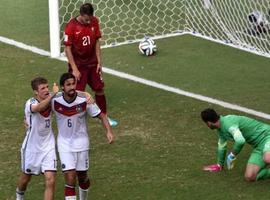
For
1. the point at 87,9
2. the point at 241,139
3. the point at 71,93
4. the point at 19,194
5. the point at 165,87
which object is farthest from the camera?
the point at 165,87

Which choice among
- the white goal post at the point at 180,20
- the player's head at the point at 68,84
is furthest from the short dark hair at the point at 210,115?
the white goal post at the point at 180,20

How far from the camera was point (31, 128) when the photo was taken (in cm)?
645

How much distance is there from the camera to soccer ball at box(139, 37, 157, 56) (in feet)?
40.5

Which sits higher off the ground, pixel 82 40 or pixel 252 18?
pixel 82 40

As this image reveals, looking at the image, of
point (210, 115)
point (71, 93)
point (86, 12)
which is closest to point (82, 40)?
point (86, 12)

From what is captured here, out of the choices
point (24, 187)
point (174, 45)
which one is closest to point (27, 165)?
point (24, 187)

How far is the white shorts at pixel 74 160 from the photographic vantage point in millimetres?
6418

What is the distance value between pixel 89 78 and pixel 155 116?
3.69 ft

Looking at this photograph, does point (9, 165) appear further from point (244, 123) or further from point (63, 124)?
point (244, 123)

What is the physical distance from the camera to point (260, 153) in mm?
7609

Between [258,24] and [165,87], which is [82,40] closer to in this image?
[165,87]

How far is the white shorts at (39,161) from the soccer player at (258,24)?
755cm

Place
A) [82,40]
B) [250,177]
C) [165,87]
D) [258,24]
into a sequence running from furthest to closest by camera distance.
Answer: [258,24], [165,87], [82,40], [250,177]

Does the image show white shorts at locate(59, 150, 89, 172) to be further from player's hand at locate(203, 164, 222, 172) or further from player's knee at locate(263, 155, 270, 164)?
player's knee at locate(263, 155, 270, 164)
